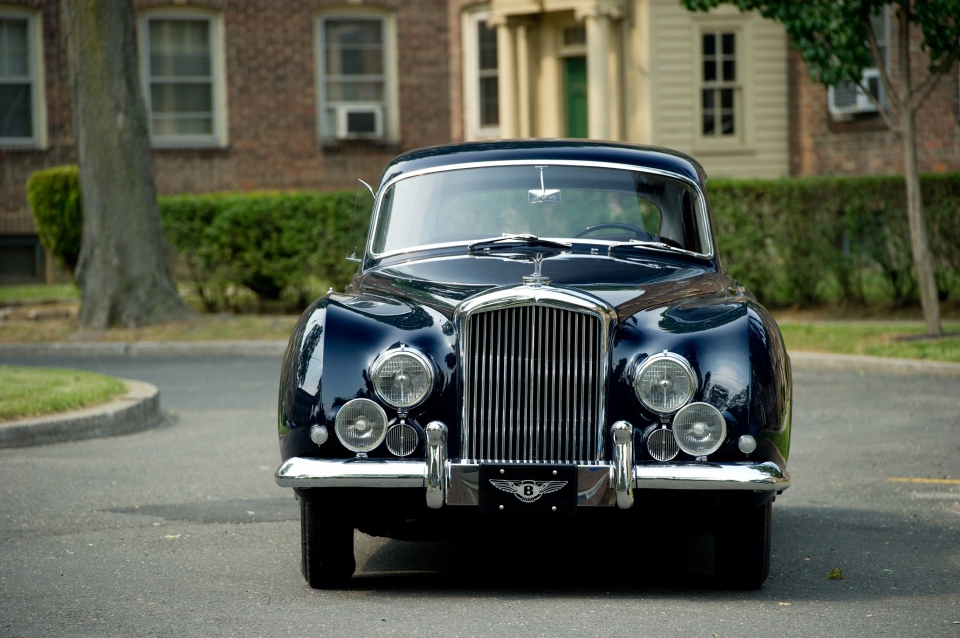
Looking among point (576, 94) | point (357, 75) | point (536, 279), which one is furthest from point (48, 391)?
point (357, 75)

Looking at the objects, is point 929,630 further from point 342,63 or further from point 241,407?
point 342,63

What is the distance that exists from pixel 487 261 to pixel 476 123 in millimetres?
17906

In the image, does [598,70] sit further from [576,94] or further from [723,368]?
[723,368]

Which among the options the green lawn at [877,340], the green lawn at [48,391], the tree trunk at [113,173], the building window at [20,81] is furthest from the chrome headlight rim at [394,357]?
the building window at [20,81]

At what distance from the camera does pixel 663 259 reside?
20.2 ft

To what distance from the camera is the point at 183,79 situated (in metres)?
23.8

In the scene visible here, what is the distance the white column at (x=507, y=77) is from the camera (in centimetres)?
2231

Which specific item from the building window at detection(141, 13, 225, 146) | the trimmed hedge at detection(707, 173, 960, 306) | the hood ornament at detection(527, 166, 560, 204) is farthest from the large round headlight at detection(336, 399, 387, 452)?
the building window at detection(141, 13, 225, 146)

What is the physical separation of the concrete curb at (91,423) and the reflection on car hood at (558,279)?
351cm

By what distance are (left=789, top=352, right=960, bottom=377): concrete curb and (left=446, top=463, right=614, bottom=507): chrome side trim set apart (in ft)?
25.5

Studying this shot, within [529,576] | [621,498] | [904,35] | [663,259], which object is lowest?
[529,576]

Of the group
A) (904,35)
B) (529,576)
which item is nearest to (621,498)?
(529,576)

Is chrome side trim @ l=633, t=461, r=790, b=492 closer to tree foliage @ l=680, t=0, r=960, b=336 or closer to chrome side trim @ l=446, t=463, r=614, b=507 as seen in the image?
chrome side trim @ l=446, t=463, r=614, b=507

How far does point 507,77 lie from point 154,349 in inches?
394
